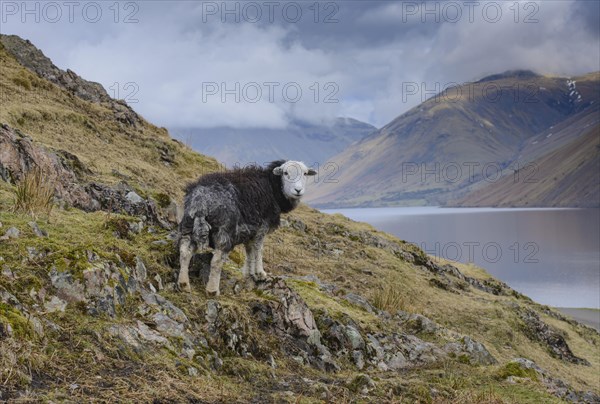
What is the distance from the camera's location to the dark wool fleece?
10109 mm

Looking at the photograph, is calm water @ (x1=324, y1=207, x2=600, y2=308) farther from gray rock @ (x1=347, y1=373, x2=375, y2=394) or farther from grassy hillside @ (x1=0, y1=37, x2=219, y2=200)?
gray rock @ (x1=347, y1=373, x2=375, y2=394)

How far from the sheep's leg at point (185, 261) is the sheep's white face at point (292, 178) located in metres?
2.42

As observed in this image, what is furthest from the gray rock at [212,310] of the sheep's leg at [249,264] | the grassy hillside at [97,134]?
the grassy hillside at [97,134]

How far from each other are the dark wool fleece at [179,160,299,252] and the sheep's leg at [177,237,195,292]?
135mm

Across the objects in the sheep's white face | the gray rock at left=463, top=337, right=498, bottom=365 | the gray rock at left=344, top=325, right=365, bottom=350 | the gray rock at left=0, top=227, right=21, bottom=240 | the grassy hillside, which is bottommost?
the gray rock at left=463, top=337, right=498, bottom=365

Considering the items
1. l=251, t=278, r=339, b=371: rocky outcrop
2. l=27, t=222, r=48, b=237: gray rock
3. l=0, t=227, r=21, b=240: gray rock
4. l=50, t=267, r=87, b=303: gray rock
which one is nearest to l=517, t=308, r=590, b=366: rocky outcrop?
l=251, t=278, r=339, b=371: rocky outcrop

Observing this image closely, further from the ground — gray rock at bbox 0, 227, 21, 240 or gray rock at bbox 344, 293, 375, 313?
gray rock at bbox 0, 227, 21, 240

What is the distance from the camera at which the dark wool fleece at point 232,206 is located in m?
10.1

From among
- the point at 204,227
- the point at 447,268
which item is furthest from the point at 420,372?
the point at 447,268

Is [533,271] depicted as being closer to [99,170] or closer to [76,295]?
[99,170]

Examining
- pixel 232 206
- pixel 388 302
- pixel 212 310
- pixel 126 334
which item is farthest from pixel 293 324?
pixel 388 302

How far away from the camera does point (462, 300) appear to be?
81.5ft

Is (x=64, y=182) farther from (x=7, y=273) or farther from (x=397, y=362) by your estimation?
(x=397, y=362)

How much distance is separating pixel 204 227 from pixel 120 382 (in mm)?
3975
